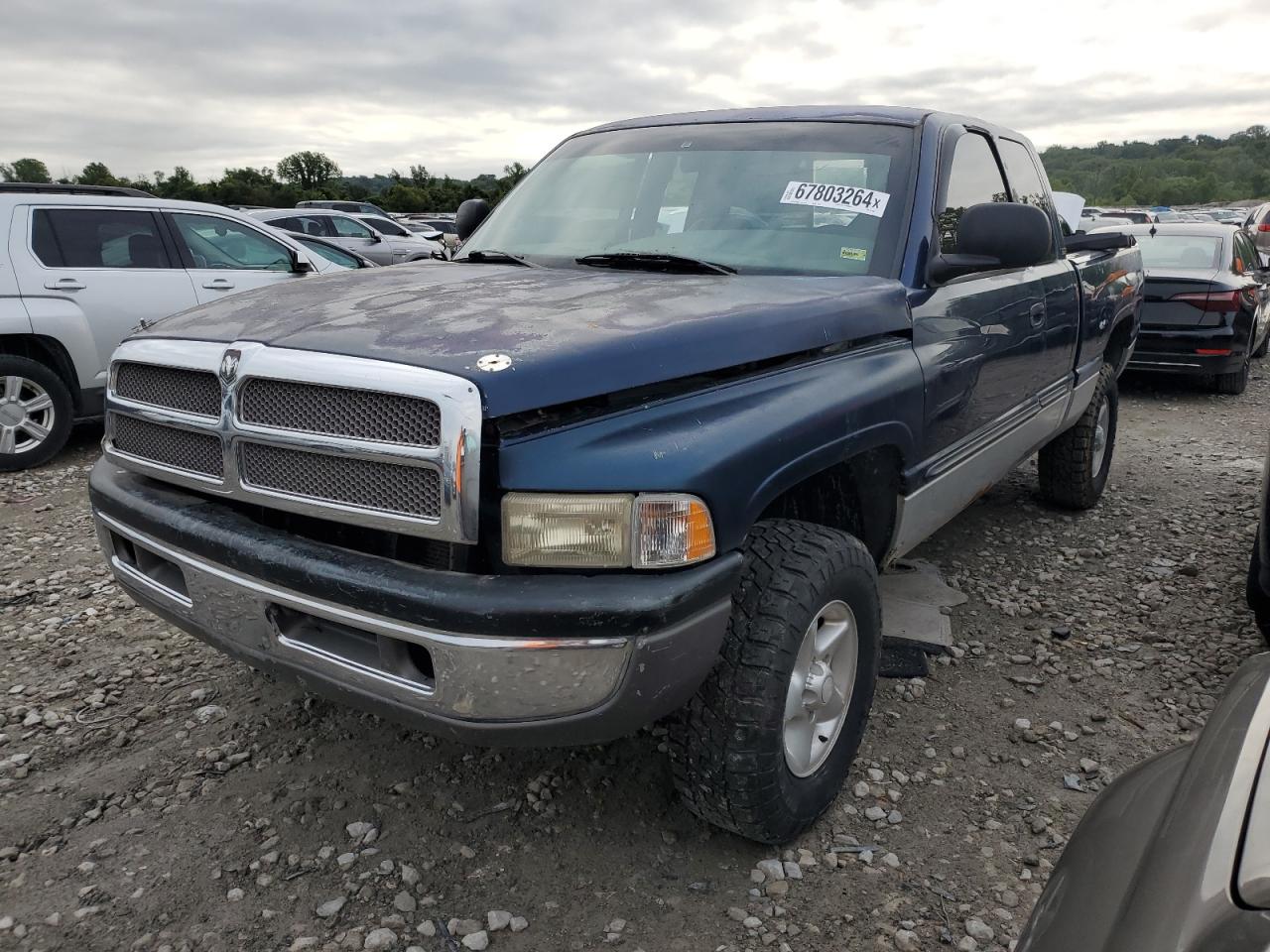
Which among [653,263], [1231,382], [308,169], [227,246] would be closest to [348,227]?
[227,246]

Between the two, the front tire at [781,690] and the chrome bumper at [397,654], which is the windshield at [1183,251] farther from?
the chrome bumper at [397,654]

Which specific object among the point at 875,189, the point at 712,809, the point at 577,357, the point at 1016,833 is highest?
the point at 875,189

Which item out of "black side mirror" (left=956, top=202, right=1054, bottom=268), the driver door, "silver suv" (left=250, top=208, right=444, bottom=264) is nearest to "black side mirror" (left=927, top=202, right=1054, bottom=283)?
"black side mirror" (left=956, top=202, right=1054, bottom=268)

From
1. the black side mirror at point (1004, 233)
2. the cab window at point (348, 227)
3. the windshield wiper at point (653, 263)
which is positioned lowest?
the windshield wiper at point (653, 263)

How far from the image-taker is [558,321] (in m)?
2.10

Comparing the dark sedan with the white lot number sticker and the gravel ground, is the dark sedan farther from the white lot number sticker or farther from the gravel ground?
the white lot number sticker

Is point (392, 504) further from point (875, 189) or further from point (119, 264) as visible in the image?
point (119, 264)

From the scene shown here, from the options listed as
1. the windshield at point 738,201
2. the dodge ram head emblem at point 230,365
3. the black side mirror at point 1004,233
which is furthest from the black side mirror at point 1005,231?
the dodge ram head emblem at point 230,365

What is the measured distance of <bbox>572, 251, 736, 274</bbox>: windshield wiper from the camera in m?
2.81

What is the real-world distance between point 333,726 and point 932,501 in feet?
6.56

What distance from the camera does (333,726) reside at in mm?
2936

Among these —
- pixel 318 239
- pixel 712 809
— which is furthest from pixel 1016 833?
pixel 318 239

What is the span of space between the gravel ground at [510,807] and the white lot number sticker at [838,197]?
1607 mm

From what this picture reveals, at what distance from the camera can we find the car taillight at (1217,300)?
8.15 m
